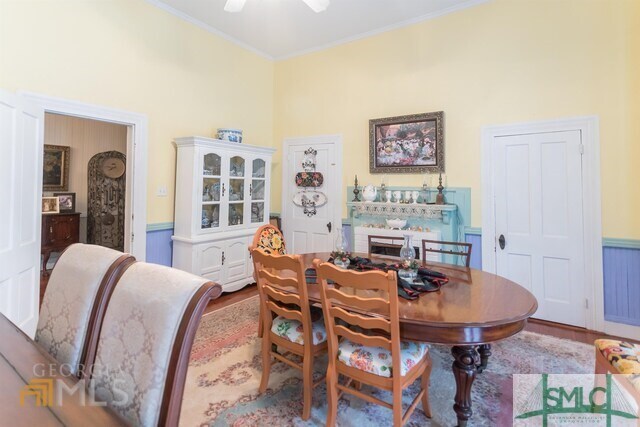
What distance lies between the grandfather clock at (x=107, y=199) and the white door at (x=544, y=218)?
219 inches

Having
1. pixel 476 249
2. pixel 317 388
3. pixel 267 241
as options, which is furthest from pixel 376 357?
pixel 476 249

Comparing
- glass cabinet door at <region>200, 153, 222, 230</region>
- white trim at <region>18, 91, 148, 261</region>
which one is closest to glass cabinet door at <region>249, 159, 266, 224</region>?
glass cabinet door at <region>200, 153, 222, 230</region>

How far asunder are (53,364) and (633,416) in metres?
2.37

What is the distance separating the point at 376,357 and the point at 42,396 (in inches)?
49.8

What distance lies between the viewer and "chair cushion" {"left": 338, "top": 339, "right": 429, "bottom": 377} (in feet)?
5.00

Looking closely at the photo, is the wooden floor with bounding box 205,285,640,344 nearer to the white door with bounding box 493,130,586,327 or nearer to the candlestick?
the white door with bounding box 493,130,586,327

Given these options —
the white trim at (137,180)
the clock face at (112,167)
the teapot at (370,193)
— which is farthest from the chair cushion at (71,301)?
the clock face at (112,167)

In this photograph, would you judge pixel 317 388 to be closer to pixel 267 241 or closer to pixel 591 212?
pixel 267 241

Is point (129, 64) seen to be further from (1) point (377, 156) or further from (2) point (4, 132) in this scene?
(1) point (377, 156)

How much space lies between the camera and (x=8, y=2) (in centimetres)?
250

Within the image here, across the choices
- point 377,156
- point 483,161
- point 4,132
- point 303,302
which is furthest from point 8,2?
point 483,161

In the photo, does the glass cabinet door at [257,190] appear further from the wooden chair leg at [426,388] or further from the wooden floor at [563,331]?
the wooden chair leg at [426,388]

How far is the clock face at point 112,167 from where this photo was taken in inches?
209

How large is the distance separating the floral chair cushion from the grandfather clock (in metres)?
3.76
